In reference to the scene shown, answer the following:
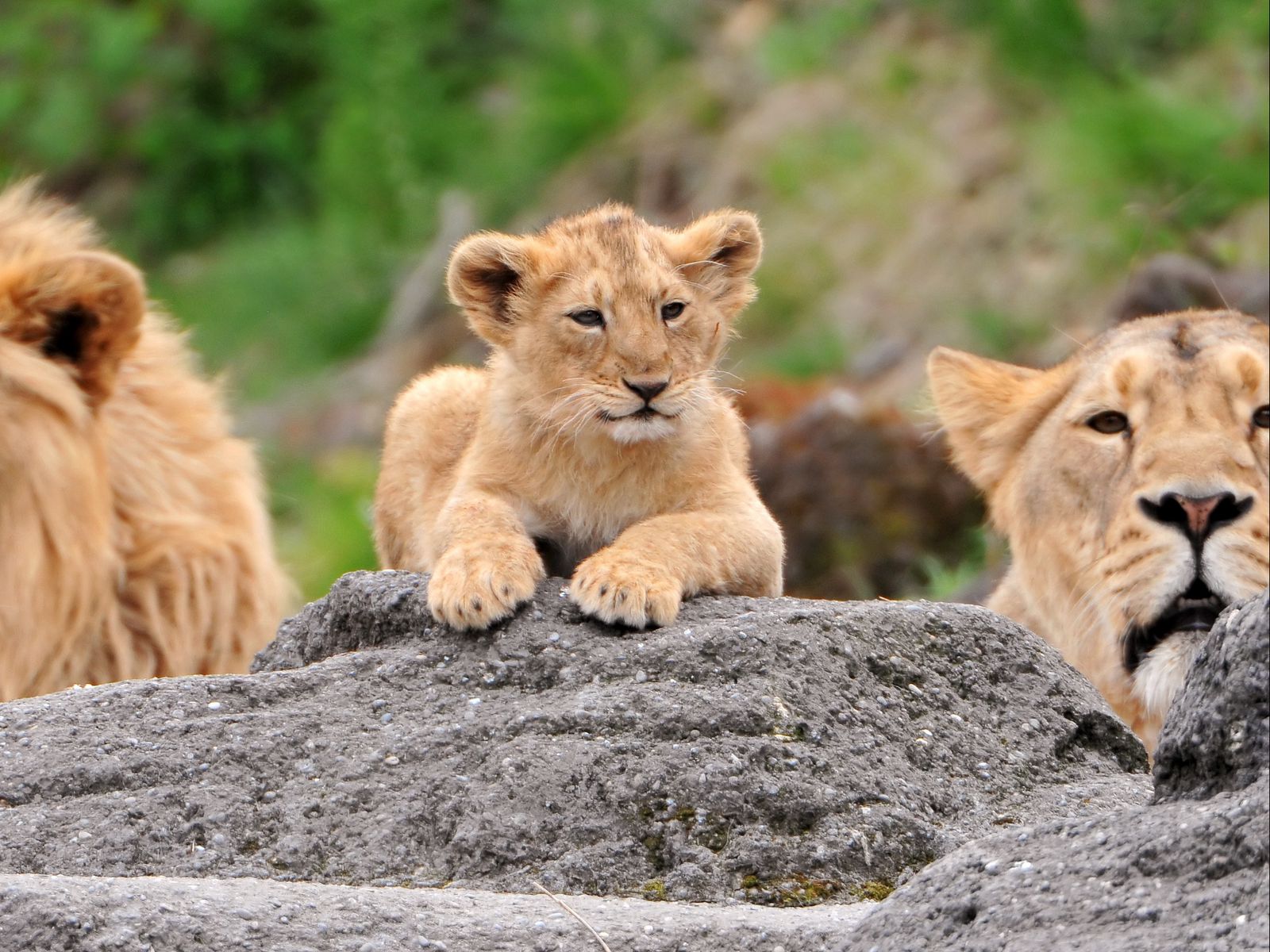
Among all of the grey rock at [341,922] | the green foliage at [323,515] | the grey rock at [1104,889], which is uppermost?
the green foliage at [323,515]

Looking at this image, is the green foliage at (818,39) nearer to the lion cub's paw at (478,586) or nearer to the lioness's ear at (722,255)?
the lioness's ear at (722,255)

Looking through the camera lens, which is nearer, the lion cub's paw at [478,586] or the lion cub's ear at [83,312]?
the lion cub's paw at [478,586]

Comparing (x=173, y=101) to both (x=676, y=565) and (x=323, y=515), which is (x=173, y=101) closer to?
(x=323, y=515)

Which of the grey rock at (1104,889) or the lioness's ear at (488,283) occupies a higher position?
the lioness's ear at (488,283)

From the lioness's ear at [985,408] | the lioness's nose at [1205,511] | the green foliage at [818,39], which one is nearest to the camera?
the lioness's nose at [1205,511]

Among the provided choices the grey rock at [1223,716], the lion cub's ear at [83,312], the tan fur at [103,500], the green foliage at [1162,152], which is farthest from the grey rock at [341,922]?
the green foliage at [1162,152]

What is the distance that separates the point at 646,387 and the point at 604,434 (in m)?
0.17

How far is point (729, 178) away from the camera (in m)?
14.9

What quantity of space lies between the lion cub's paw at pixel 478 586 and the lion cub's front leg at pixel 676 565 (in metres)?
0.11

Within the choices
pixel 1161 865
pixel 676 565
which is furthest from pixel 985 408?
pixel 1161 865

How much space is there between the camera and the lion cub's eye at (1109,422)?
203 inches

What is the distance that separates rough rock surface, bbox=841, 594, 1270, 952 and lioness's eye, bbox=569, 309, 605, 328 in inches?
73.6

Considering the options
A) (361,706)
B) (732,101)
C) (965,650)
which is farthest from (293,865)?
(732,101)

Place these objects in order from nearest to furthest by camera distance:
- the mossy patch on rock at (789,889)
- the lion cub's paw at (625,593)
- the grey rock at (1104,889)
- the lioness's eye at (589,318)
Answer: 1. the grey rock at (1104,889)
2. the mossy patch on rock at (789,889)
3. the lion cub's paw at (625,593)
4. the lioness's eye at (589,318)
